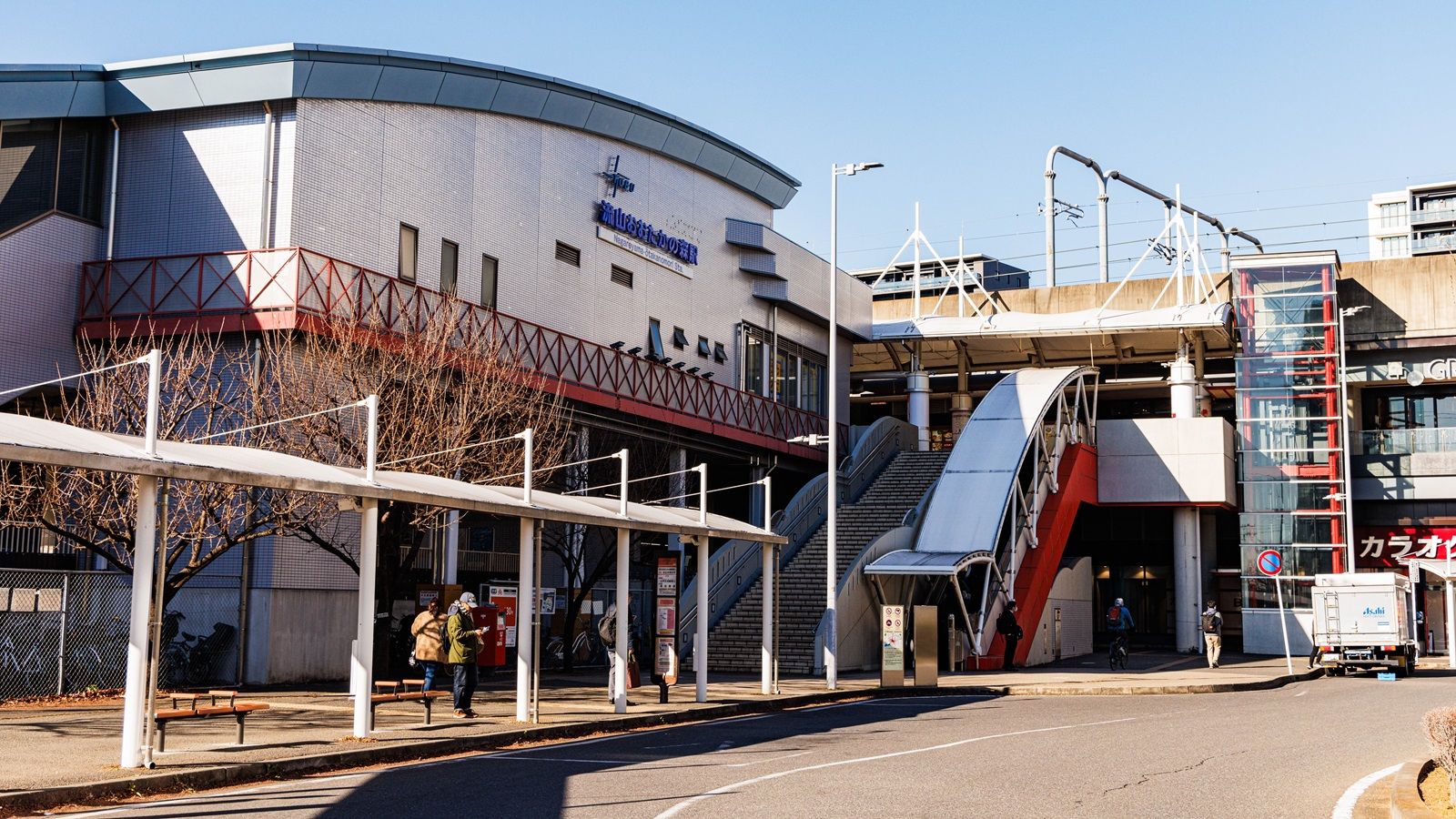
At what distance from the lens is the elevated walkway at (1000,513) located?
107 feet

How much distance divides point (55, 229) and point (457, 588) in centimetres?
997

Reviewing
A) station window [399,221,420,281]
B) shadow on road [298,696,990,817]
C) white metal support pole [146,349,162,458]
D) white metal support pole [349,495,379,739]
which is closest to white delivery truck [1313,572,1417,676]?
shadow on road [298,696,990,817]

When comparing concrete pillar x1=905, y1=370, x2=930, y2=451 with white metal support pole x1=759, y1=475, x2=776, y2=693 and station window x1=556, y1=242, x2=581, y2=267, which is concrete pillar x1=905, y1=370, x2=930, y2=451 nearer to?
station window x1=556, y1=242, x2=581, y2=267

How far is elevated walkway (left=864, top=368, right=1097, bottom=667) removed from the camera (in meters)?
32.7

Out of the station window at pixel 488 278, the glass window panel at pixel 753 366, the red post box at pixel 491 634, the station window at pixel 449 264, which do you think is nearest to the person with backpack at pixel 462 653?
the red post box at pixel 491 634

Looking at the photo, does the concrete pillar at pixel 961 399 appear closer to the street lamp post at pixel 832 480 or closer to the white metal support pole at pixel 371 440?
the street lamp post at pixel 832 480

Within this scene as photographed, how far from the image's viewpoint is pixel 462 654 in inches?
722

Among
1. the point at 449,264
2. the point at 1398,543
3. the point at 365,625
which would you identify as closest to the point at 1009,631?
the point at 449,264

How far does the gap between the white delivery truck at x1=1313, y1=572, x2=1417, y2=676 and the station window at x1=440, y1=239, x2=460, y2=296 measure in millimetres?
20622

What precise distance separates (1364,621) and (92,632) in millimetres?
26425

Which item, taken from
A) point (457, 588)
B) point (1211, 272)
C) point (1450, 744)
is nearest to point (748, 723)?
point (457, 588)

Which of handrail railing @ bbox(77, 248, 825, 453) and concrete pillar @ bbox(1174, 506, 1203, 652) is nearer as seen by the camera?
handrail railing @ bbox(77, 248, 825, 453)

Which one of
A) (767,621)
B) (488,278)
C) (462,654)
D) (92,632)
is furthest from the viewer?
(488,278)

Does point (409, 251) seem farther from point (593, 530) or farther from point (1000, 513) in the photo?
point (1000, 513)
